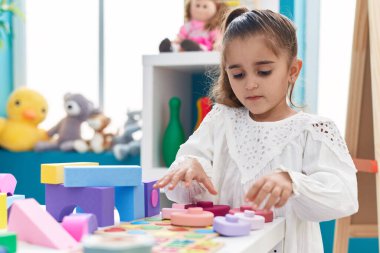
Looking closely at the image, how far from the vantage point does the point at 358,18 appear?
1.46 meters

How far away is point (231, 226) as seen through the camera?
701 millimetres

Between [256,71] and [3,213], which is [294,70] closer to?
[256,71]

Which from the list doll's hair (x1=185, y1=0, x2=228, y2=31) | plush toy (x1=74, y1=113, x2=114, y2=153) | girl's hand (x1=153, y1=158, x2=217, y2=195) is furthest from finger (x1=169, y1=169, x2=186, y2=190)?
plush toy (x1=74, y1=113, x2=114, y2=153)

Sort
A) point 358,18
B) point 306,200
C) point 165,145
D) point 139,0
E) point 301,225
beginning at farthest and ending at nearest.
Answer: point 139,0 → point 165,145 → point 358,18 → point 301,225 → point 306,200

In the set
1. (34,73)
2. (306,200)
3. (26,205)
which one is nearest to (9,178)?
(26,205)

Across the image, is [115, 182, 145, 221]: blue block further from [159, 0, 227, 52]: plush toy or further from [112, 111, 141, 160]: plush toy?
[112, 111, 141, 160]: plush toy

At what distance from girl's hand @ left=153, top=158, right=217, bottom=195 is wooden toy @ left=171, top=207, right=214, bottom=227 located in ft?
0.41

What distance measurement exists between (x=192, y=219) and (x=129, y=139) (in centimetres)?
150

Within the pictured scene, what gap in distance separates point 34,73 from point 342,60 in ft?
4.63

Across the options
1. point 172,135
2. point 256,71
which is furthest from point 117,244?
point 172,135

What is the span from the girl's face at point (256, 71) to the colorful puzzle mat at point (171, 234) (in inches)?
13.1

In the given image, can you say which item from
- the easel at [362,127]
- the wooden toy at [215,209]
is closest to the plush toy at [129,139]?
the easel at [362,127]

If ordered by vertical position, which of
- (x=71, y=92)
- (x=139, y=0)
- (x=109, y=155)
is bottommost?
(x=109, y=155)

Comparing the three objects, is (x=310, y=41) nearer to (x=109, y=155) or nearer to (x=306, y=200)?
(x=109, y=155)
